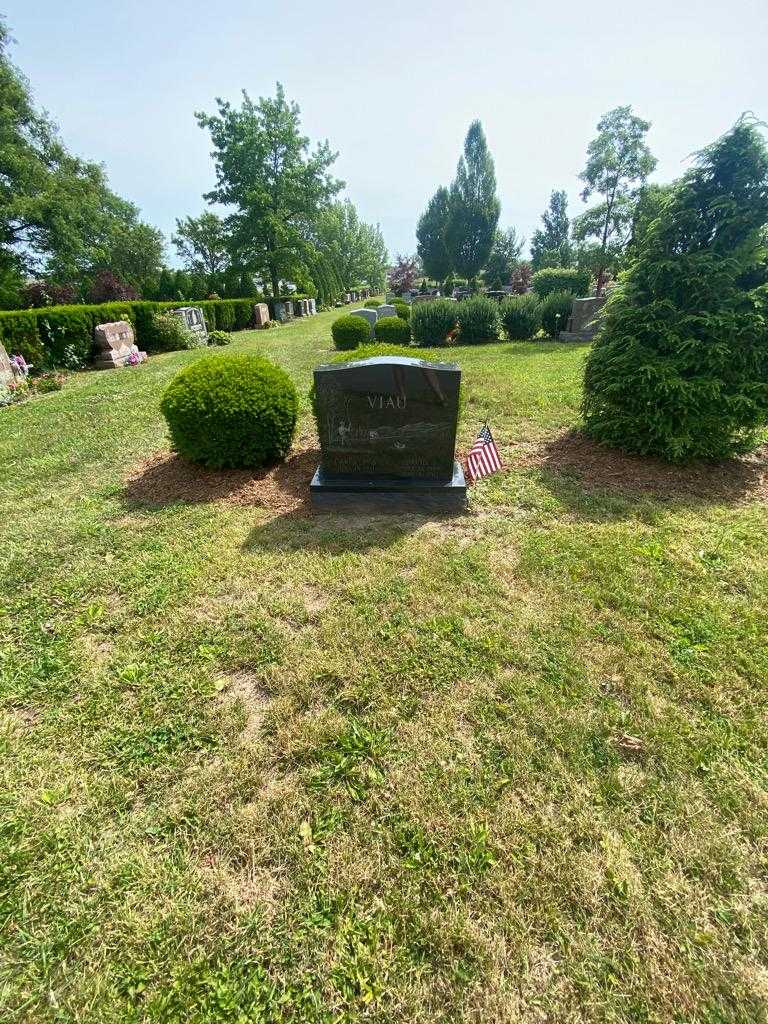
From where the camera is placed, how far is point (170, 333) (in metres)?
15.8

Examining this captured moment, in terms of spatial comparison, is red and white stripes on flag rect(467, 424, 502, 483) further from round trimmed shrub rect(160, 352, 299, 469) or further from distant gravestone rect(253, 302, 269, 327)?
distant gravestone rect(253, 302, 269, 327)

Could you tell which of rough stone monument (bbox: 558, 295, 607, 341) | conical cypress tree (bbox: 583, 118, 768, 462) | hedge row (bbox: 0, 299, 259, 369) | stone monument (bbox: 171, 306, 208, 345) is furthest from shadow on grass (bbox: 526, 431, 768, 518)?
stone monument (bbox: 171, 306, 208, 345)

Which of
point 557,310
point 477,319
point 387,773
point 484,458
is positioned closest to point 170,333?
point 477,319

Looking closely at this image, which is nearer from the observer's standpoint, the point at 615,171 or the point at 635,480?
the point at 635,480

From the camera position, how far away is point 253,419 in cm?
484

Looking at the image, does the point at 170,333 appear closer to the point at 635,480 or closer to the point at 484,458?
the point at 484,458

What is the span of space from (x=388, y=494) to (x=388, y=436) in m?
0.57

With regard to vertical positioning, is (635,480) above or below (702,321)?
below

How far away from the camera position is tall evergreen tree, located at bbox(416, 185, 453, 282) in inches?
1816

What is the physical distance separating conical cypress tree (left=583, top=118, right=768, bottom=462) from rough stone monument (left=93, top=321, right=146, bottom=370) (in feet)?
45.0

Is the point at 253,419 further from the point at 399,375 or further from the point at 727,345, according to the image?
the point at 727,345

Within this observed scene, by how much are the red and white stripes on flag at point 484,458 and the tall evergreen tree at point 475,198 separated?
47695 mm

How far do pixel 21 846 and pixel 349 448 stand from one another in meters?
3.37

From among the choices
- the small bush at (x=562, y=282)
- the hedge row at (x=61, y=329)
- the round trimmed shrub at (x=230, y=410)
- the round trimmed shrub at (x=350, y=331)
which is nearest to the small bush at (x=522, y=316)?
the small bush at (x=562, y=282)
